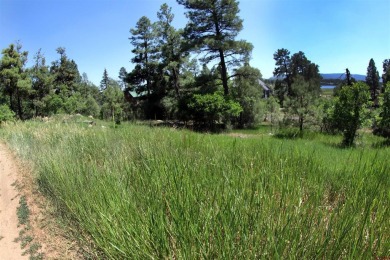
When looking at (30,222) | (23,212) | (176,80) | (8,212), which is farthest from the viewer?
(176,80)

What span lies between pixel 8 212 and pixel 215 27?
2239 cm

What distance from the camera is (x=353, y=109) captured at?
1280 cm

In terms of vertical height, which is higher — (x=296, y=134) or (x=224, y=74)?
(x=224, y=74)

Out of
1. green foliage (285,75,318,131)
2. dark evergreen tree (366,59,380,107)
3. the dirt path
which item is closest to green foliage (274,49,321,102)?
dark evergreen tree (366,59,380,107)

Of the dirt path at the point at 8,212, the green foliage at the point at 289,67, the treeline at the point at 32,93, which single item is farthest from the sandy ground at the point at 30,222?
the green foliage at the point at 289,67

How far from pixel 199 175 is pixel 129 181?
2.77 ft

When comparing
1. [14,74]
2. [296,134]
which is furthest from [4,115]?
[296,134]

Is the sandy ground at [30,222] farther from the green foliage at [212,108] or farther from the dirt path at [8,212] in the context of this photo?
the green foliage at [212,108]

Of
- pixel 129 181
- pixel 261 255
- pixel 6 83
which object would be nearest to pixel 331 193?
pixel 261 255

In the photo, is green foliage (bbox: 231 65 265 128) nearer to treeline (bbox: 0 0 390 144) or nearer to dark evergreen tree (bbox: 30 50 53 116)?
treeline (bbox: 0 0 390 144)

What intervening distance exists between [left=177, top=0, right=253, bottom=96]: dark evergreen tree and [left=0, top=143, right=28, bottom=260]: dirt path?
18233 mm

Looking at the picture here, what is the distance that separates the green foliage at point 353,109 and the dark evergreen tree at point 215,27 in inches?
490

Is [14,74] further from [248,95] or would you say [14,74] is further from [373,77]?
[373,77]

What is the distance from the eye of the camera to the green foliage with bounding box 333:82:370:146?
495 inches
